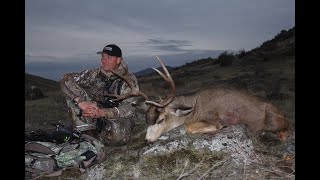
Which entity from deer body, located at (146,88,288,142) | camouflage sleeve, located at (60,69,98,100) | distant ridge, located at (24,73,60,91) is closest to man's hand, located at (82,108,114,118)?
camouflage sleeve, located at (60,69,98,100)

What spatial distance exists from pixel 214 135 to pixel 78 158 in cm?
208

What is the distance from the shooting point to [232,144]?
Answer: 20.3ft

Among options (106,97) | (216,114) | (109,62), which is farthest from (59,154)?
(216,114)

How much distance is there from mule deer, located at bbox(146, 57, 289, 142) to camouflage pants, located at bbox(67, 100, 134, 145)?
43 cm

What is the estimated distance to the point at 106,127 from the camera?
7.24 meters

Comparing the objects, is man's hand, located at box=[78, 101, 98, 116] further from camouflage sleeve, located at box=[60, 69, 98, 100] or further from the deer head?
the deer head

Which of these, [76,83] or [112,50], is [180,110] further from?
[76,83]

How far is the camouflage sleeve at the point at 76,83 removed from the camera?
24.2 ft

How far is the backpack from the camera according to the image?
6312mm

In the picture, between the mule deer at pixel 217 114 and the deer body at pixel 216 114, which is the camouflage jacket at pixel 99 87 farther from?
the mule deer at pixel 217 114
